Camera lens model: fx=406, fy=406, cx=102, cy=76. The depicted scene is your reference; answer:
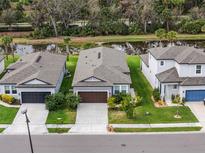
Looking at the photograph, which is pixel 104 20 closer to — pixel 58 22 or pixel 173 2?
pixel 58 22

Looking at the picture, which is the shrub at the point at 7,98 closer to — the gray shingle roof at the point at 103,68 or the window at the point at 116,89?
the gray shingle roof at the point at 103,68

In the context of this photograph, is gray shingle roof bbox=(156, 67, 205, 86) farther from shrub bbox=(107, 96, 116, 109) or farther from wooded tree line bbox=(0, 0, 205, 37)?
wooded tree line bbox=(0, 0, 205, 37)

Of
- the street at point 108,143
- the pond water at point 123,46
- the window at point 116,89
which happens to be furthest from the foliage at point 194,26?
the street at point 108,143

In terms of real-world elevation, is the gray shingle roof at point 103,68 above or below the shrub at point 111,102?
above

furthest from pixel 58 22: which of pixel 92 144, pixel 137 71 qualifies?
pixel 92 144

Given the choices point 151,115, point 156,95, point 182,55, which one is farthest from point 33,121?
point 182,55
